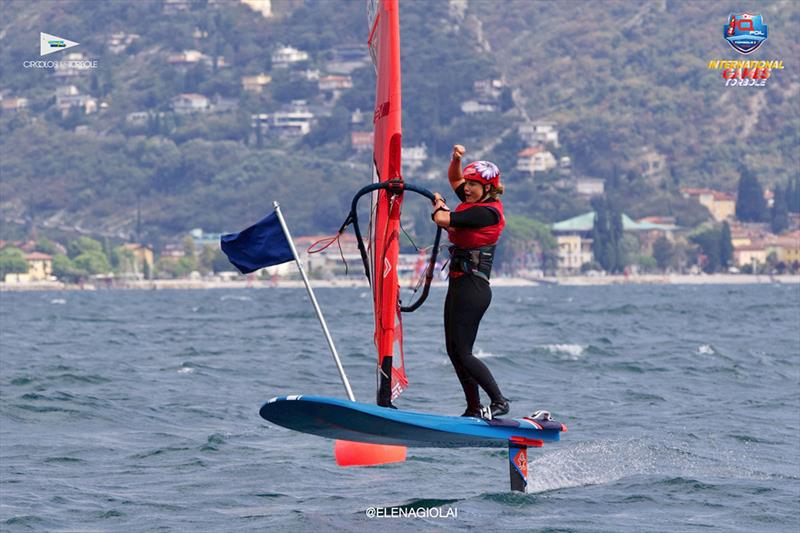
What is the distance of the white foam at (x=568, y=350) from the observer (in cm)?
3869

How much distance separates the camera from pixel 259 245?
1512 centimetres

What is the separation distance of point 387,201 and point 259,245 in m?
1.31

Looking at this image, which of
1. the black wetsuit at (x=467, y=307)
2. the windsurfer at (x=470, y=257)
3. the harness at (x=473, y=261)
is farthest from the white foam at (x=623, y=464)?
the harness at (x=473, y=261)

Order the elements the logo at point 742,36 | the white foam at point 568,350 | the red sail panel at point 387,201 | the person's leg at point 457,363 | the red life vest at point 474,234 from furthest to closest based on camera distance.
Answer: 1. the logo at point 742,36
2. the white foam at point 568,350
3. the red sail panel at point 387,201
4. the person's leg at point 457,363
5. the red life vest at point 474,234

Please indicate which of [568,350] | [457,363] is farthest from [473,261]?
[568,350]

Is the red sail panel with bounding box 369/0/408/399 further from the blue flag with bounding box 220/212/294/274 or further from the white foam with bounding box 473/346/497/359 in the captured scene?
the white foam with bounding box 473/346/497/359

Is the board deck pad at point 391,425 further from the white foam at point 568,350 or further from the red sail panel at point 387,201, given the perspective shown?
the white foam at point 568,350

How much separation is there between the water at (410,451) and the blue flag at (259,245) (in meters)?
2.37

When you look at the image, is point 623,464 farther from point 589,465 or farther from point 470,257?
point 470,257

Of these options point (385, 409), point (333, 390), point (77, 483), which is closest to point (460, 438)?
point (385, 409)

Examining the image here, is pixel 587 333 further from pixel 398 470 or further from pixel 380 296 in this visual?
pixel 380 296

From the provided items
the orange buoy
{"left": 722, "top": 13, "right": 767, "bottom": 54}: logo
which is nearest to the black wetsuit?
the orange buoy

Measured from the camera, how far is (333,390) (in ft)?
96.8

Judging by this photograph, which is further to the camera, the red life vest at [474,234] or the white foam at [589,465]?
the white foam at [589,465]
